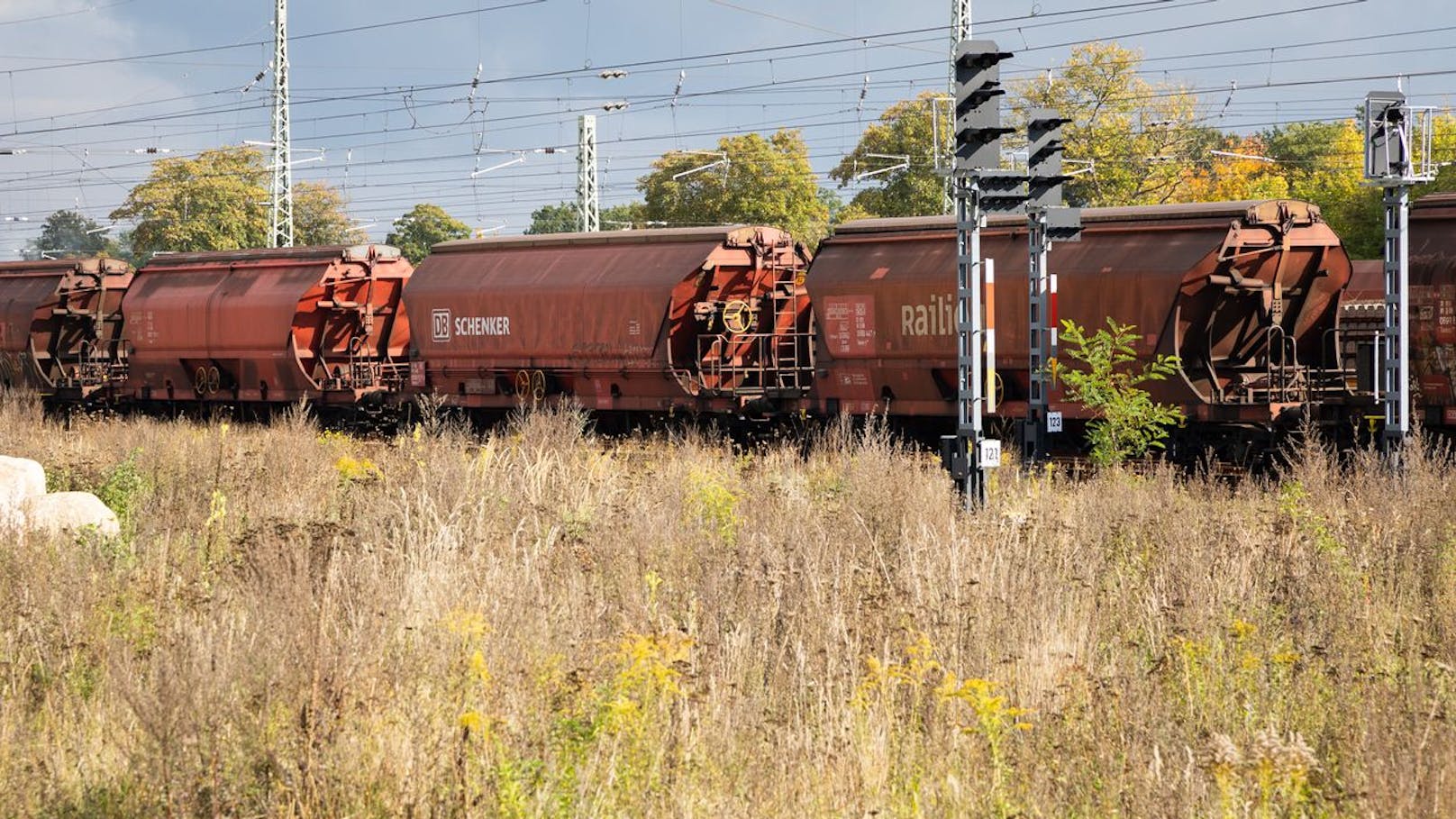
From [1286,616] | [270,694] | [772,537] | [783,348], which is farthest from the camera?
[783,348]

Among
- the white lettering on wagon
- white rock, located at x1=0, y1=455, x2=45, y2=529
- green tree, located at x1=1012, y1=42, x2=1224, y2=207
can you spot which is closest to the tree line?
green tree, located at x1=1012, y1=42, x2=1224, y2=207

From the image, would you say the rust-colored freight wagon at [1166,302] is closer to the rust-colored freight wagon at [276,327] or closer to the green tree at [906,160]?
the rust-colored freight wagon at [276,327]

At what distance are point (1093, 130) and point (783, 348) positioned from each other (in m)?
29.1

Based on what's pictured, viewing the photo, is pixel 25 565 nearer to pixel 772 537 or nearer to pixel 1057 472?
pixel 772 537

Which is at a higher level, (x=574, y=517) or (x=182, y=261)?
(x=182, y=261)

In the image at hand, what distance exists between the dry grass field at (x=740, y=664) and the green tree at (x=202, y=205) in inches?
2650

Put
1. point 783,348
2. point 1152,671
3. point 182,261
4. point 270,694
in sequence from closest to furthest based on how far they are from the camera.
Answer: point 270,694 < point 1152,671 < point 783,348 < point 182,261

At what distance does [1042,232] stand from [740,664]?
9979 millimetres

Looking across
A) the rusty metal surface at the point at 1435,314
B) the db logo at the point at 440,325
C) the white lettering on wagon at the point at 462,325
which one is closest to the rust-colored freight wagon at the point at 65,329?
the db logo at the point at 440,325

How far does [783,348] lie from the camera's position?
911 inches

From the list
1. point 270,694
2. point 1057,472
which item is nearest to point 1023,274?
point 1057,472

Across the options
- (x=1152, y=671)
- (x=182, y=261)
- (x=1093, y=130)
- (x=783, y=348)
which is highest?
(x=1093, y=130)

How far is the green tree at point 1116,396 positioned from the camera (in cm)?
1570

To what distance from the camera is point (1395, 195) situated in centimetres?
1466
